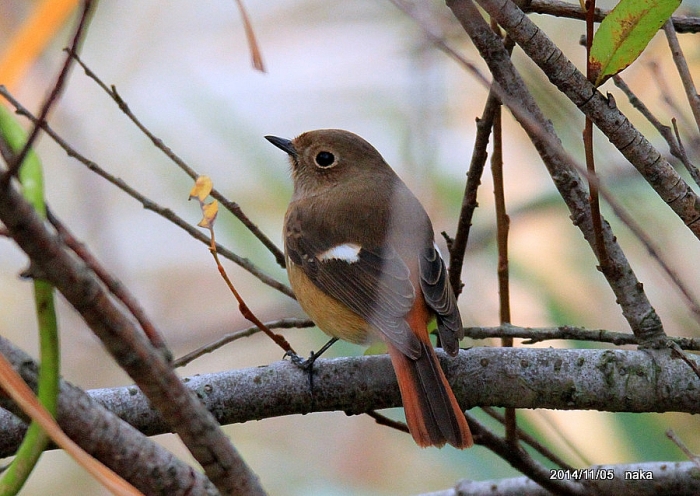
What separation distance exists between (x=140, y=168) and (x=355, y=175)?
1.91m

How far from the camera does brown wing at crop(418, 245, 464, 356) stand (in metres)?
2.23

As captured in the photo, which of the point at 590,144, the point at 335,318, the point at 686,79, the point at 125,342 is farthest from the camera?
the point at 335,318

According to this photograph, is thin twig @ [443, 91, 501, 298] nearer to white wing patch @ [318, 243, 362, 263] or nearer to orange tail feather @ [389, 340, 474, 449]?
orange tail feather @ [389, 340, 474, 449]

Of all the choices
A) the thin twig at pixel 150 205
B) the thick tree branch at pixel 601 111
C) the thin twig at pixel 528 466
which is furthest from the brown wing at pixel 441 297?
the thick tree branch at pixel 601 111

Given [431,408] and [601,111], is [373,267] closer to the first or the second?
[431,408]

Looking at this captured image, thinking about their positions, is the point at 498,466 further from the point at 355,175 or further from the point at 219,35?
the point at 219,35

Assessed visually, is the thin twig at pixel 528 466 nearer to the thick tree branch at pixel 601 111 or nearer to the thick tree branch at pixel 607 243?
the thick tree branch at pixel 607 243

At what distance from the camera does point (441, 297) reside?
2.54 meters

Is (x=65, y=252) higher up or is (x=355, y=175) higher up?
(x=355, y=175)

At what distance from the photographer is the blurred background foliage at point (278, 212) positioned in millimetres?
Result: 3383

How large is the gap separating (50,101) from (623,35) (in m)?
1.12

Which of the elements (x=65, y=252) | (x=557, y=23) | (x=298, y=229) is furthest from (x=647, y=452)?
(x=65, y=252)

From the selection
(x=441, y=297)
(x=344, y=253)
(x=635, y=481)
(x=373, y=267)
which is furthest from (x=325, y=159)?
(x=635, y=481)

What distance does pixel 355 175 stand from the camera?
3.46 metres
